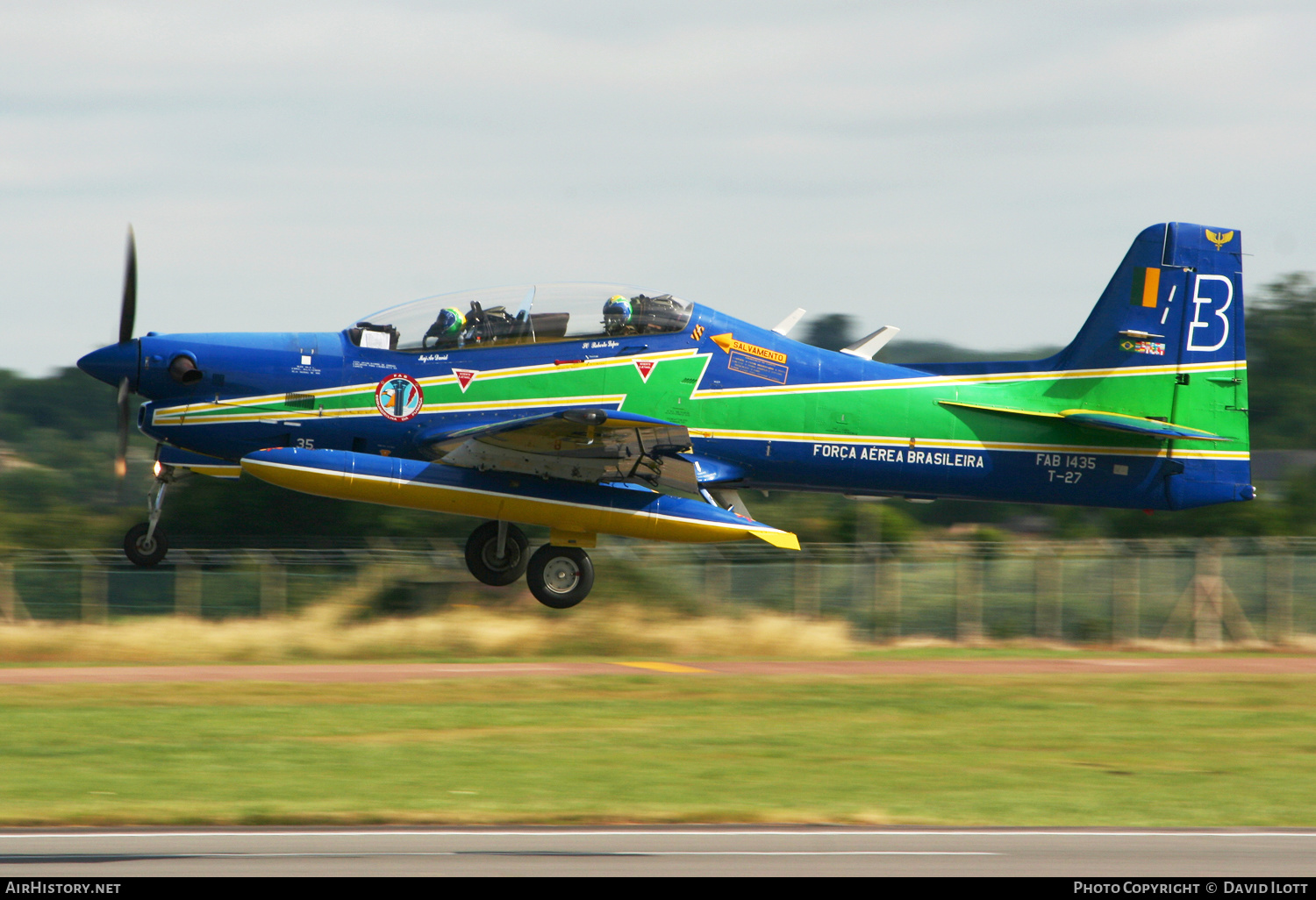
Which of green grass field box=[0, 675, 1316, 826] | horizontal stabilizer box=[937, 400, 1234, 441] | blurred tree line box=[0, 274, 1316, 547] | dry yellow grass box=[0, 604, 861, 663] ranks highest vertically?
horizontal stabilizer box=[937, 400, 1234, 441]

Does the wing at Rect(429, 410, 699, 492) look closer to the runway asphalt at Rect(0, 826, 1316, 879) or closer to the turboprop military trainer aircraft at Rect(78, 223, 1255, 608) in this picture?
the turboprop military trainer aircraft at Rect(78, 223, 1255, 608)

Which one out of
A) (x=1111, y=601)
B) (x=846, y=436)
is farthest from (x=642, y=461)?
(x=1111, y=601)

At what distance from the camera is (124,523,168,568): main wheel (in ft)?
53.6

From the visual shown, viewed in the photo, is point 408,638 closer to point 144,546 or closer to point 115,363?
point 144,546

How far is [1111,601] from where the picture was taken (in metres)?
26.0

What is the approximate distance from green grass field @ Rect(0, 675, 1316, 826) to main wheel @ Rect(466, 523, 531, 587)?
170cm

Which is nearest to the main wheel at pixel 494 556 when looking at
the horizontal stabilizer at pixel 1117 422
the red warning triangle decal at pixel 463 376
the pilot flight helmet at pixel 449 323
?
the red warning triangle decal at pixel 463 376

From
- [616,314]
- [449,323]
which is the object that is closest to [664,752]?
[616,314]

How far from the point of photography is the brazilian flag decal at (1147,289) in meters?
16.4

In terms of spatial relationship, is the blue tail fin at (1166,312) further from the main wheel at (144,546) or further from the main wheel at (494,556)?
the main wheel at (144,546)

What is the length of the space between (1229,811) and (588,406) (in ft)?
24.9

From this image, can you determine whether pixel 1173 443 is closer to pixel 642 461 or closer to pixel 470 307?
pixel 642 461

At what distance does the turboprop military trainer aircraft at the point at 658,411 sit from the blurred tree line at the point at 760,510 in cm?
139

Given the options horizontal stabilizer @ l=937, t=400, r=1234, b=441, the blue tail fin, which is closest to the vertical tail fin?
the blue tail fin
